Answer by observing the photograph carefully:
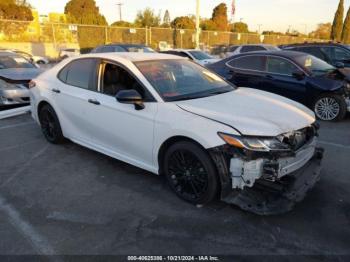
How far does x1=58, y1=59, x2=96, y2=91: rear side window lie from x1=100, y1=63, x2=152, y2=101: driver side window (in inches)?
7.2

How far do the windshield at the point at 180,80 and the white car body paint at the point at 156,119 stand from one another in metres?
0.12

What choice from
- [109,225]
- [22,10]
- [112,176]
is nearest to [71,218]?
[109,225]

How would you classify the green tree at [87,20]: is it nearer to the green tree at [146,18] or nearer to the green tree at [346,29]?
the green tree at [146,18]

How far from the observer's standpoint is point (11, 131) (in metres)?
6.67

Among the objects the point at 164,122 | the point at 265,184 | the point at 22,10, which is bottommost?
the point at 265,184

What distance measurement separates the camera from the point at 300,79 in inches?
291

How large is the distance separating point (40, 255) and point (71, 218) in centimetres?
60

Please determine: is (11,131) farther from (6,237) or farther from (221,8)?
(221,8)

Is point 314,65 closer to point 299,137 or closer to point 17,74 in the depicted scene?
point 299,137

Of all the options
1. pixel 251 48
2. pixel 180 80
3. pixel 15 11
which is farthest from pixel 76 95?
pixel 15 11

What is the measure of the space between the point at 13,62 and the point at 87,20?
36391 mm

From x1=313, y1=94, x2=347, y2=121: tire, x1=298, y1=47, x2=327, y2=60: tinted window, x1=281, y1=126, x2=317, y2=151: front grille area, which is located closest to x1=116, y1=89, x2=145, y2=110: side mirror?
x1=281, y1=126, x2=317, y2=151: front grille area

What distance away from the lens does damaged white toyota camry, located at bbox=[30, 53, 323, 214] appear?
3295 mm

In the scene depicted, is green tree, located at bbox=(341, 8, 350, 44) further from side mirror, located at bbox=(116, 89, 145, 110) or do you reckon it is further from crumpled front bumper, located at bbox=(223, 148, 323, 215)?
side mirror, located at bbox=(116, 89, 145, 110)
